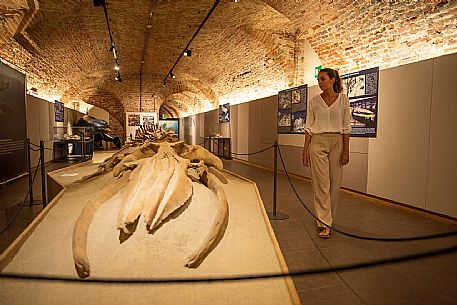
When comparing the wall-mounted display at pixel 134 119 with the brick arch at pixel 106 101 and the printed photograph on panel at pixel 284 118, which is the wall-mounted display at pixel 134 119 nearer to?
the brick arch at pixel 106 101

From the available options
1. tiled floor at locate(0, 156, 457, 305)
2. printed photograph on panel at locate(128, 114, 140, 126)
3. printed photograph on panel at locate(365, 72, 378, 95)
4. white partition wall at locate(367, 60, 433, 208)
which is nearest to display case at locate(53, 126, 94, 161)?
tiled floor at locate(0, 156, 457, 305)

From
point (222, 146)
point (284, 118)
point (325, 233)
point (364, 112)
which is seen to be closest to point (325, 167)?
point (325, 233)

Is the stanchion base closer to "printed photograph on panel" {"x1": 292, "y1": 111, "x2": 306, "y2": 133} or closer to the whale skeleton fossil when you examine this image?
the whale skeleton fossil

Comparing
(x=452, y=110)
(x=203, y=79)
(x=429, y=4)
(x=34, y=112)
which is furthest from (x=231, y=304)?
(x=203, y=79)

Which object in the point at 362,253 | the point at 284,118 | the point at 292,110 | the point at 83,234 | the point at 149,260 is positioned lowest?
the point at 362,253

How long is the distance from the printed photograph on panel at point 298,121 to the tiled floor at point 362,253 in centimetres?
296

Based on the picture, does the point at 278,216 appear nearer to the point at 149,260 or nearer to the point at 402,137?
the point at 402,137

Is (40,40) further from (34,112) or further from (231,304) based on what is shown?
(231,304)

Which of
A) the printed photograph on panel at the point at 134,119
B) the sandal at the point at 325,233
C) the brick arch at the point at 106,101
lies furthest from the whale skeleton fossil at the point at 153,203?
the printed photograph on panel at the point at 134,119

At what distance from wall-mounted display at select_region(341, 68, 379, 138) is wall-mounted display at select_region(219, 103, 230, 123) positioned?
780 cm

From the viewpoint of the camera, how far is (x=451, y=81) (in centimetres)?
451

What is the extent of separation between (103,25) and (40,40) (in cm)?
198

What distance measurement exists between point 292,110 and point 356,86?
8.73ft

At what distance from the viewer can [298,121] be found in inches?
340
